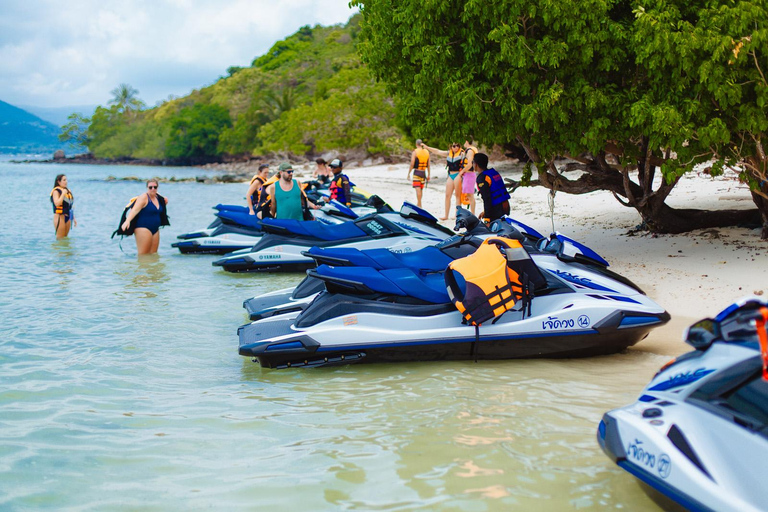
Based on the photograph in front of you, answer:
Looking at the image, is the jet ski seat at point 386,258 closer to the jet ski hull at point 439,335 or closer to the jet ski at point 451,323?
the jet ski at point 451,323

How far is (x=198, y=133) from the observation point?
10019 centimetres

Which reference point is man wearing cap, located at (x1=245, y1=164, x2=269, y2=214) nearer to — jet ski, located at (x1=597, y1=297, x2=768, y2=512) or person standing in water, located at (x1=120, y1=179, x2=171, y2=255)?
person standing in water, located at (x1=120, y1=179, x2=171, y2=255)

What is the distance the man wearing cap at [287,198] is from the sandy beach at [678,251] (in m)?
4.21

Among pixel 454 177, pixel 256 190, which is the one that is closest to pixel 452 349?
pixel 256 190

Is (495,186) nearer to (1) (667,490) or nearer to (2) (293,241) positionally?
(2) (293,241)

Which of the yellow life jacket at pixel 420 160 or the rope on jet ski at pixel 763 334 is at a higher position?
the yellow life jacket at pixel 420 160

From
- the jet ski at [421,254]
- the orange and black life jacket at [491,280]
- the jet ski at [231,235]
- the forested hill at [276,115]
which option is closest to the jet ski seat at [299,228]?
the jet ski at [231,235]

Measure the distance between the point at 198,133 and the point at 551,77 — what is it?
96.8 meters

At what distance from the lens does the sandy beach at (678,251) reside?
7.32 m

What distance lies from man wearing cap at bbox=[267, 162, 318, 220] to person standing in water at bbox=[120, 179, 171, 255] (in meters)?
2.10

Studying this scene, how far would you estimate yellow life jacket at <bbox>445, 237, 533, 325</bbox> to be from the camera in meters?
5.57

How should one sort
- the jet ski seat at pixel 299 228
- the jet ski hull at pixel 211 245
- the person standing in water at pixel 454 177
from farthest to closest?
the person standing in water at pixel 454 177
the jet ski hull at pixel 211 245
the jet ski seat at pixel 299 228

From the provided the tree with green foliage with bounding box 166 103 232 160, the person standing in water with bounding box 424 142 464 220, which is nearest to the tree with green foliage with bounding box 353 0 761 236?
the person standing in water with bounding box 424 142 464 220

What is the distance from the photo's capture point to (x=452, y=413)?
4957mm
